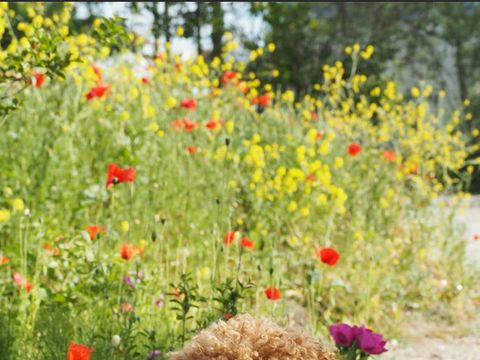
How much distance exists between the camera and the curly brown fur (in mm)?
1652

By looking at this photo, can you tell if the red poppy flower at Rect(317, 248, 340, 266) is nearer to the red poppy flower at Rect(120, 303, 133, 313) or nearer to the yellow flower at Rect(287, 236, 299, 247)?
the red poppy flower at Rect(120, 303, 133, 313)

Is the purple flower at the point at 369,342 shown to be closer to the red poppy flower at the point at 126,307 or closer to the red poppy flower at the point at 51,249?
the red poppy flower at the point at 126,307

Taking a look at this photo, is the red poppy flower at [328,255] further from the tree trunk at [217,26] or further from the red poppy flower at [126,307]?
the tree trunk at [217,26]

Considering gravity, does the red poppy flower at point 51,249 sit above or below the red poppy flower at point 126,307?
above

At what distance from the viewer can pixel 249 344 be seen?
168 centimetres

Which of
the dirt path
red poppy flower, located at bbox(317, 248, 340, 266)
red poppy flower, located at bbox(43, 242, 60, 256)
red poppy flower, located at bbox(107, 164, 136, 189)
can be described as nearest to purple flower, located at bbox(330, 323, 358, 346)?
red poppy flower, located at bbox(317, 248, 340, 266)

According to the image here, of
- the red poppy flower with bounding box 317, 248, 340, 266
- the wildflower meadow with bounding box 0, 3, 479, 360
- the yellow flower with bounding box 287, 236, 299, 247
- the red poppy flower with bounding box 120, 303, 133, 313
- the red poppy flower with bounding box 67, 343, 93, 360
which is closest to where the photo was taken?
the red poppy flower with bounding box 67, 343, 93, 360

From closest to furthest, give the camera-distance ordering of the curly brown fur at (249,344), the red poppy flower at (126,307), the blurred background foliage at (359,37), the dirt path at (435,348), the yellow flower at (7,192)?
the curly brown fur at (249,344) → the red poppy flower at (126,307) → the yellow flower at (7,192) → the dirt path at (435,348) → the blurred background foliage at (359,37)

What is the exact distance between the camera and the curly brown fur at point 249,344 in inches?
65.1

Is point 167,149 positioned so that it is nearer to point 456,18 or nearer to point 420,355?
point 420,355

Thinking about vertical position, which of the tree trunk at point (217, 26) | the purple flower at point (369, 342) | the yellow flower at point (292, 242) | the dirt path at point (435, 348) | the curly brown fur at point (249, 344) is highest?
the tree trunk at point (217, 26)

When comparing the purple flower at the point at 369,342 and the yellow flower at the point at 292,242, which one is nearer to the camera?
the purple flower at the point at 369,342

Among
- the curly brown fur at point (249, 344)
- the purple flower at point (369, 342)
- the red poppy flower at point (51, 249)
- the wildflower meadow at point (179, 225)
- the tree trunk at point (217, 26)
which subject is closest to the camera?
the curly brown fur at point (249, 344)

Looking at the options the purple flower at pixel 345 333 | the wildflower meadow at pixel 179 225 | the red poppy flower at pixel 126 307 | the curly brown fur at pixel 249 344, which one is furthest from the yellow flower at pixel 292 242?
the curly brown fur at pixel 249 344
